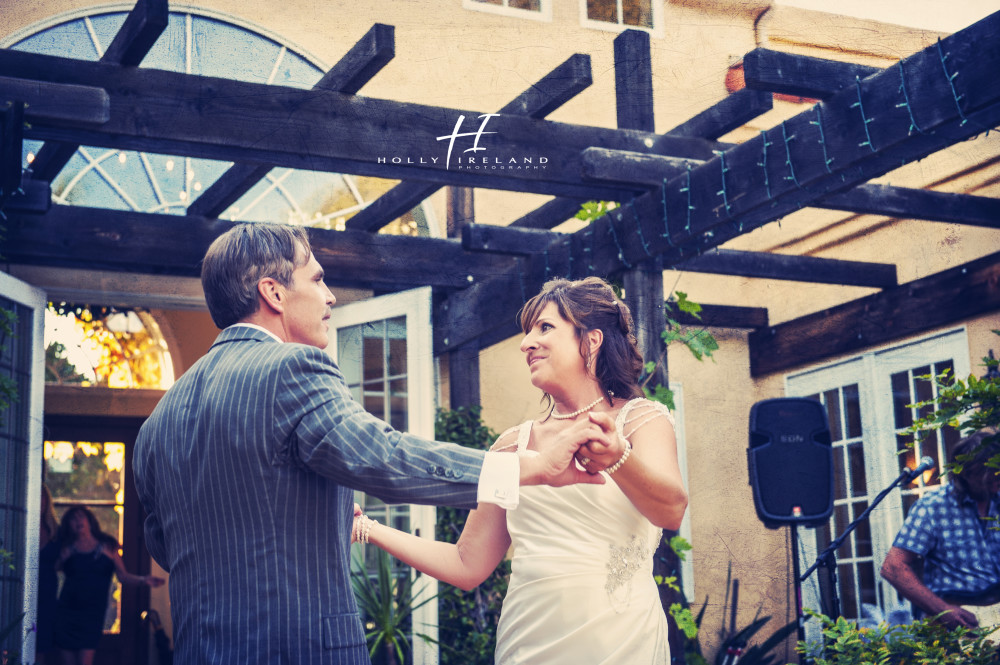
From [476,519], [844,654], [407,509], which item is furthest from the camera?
[407,509]

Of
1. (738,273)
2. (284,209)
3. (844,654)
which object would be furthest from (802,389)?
(844,654)

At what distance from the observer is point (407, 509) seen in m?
6.17

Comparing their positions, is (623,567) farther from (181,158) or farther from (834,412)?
(834,412)

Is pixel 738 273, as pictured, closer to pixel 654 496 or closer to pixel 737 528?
pixel 737 528

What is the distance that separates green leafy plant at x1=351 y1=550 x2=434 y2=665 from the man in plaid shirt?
2778 mm

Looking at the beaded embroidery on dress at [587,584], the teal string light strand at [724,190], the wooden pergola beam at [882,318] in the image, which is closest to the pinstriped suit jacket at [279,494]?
the beaded embroidery on dress at [587,584]

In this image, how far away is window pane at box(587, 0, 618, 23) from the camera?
19.7 feet

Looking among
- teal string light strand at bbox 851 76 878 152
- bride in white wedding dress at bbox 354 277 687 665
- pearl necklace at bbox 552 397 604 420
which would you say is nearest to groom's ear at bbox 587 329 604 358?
bride in white wedding dress at bbox 354 277 687 665

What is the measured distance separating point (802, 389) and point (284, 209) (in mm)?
3729

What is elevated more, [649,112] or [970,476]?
[649,112]

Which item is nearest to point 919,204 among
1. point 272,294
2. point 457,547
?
point 457,547

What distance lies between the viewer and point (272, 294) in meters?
1.77

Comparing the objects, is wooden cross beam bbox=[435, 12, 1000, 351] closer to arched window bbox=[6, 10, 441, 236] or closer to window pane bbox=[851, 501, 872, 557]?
arched window bbox=[6, 10, 441, 236]

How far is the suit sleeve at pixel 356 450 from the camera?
1.51 metres
